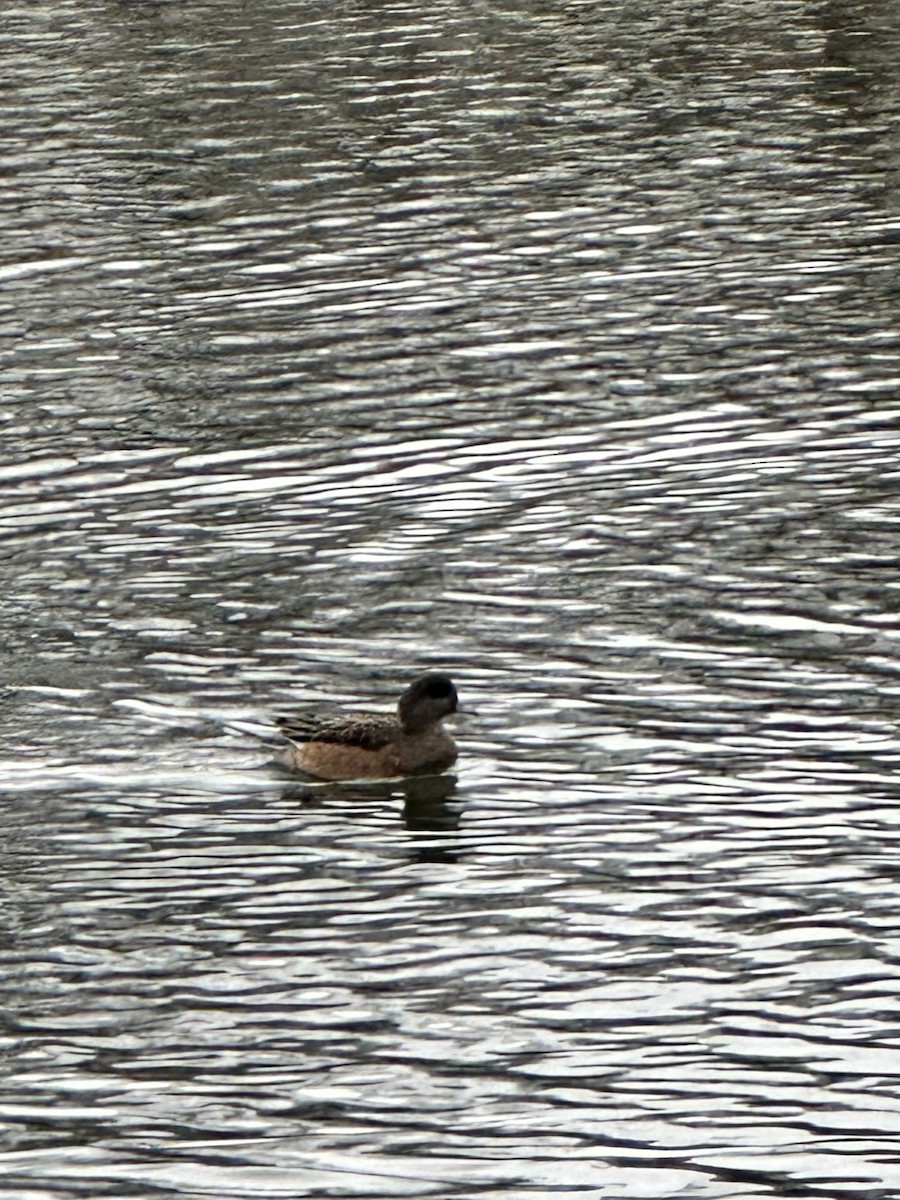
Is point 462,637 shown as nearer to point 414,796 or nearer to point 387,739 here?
point 387,739

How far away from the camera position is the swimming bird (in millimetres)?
17500

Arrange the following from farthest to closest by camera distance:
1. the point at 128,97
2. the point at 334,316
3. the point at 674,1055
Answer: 1. the point at 128,97
2. the point at 334,316
3. the point at 674,1055

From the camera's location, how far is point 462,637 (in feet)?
65.0

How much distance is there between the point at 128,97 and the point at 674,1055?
1132 inches

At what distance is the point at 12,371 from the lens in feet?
89.9

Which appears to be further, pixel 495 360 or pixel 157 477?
pixel 495 360

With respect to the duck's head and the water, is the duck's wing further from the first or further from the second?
the water

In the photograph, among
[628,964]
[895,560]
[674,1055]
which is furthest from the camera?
[895,560]

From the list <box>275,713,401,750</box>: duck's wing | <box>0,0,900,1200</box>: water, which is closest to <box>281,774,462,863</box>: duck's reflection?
<box>0,0,900,1200</box>: water

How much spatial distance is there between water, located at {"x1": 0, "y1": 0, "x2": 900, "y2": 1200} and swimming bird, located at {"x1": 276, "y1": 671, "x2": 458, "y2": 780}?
227mm

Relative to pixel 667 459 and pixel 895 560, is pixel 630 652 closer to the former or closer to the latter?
pixel 895 560

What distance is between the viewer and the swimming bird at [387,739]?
57.4 ft

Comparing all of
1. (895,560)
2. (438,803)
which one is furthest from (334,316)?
(438,803)

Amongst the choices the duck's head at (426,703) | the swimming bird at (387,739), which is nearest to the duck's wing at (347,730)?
the swimming bird at (387,739)
